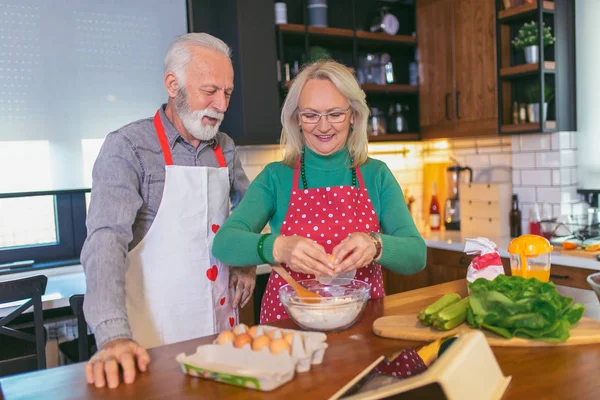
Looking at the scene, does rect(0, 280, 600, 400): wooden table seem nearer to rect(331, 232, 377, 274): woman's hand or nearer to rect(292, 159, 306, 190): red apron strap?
rect(331, 232, 377, 274): woman's hand

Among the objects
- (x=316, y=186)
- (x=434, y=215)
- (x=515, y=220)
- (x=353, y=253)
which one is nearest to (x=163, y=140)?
(x=316, y=186)

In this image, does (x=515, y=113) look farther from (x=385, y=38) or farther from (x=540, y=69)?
(x=385, y=38)

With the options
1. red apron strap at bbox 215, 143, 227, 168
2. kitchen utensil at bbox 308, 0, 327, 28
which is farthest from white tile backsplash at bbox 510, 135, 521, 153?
red apron strap at bbox 215, 143, 227, 168

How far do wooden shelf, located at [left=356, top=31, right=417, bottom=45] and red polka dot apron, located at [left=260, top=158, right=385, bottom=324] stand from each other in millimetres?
2231

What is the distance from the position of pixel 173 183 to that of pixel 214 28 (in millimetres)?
1938

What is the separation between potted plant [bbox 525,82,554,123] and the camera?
3430 millimetres

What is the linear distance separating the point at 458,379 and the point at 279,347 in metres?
0.36

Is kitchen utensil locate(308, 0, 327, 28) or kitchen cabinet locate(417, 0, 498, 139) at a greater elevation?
kitchen utensil locate(308, 0, 327, 28)

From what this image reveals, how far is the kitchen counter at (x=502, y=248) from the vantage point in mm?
2828

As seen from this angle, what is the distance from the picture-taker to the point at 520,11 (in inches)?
134

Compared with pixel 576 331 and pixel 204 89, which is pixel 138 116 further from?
pixel 576 331

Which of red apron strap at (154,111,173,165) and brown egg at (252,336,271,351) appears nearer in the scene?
brown egg at (252,336,271,351)

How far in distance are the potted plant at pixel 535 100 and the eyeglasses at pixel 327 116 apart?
78.3 inches

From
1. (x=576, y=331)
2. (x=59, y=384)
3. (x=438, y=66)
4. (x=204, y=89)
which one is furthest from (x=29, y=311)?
(x=438, y=66)
